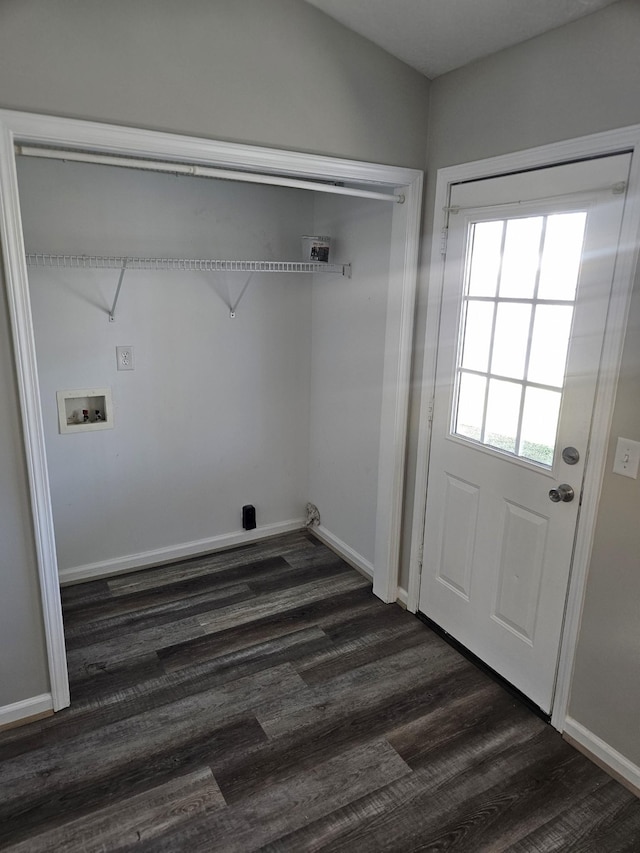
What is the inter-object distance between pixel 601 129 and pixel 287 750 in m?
2.32

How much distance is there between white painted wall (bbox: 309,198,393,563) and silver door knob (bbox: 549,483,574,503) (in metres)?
1.13

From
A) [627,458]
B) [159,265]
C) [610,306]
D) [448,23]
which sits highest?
[448,23]

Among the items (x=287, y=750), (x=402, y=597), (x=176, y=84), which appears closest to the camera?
(x=176, y=84)

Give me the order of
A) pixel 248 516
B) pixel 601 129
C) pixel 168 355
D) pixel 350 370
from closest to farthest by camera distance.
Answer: pixel 601 129, pixel 168 355, pixel 350 370, pixel 248 516

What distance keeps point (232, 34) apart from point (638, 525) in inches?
83.5

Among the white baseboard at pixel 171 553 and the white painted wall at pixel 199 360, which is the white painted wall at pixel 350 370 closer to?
the white painted wall at pixel 199 360

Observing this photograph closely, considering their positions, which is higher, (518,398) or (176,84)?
(176,84)

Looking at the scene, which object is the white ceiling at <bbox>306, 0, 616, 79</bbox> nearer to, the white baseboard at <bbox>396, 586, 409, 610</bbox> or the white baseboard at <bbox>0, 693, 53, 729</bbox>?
the white baseboard at <bbox>396, 586, 409, 610</bbox>

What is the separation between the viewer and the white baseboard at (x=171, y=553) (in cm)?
308

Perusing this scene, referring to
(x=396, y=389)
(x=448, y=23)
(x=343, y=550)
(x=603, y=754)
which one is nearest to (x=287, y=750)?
(x=603, y=754)

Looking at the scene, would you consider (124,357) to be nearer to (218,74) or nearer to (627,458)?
(218,74)

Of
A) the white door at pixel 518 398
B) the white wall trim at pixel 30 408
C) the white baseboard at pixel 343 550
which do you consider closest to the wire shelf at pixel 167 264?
the white wall trim at pixel 30 408

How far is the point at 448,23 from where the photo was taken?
2.00 m

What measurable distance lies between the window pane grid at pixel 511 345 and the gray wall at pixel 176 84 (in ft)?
2.24
